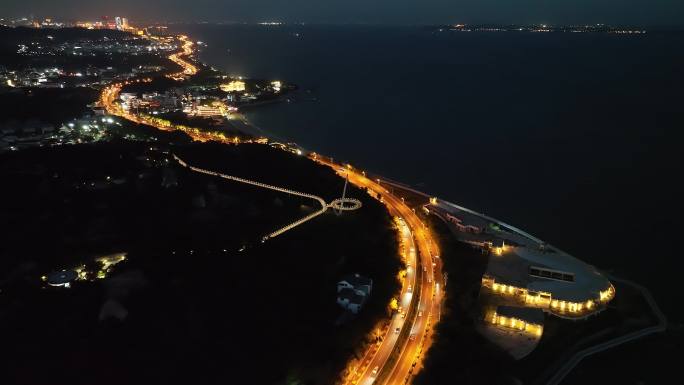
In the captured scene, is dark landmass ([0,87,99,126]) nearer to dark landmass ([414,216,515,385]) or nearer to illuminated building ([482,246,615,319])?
dark landmass ([414,216,515,385])

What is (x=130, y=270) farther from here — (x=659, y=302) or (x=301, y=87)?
(x=301, y=87)

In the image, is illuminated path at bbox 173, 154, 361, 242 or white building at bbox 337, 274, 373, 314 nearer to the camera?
white building at bbox 337, 274, 373, 314

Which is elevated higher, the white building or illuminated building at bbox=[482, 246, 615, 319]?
illuminated building at bbox=[482, 246, 615, 319]

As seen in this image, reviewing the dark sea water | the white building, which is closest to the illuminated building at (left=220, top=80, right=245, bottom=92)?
the dark sea water

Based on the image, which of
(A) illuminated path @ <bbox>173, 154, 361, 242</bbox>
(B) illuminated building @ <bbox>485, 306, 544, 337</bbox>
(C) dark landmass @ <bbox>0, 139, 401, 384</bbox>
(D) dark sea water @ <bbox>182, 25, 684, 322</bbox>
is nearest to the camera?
(C) dark landmass @ <bbox>0, 139, 401, 384</bbox>

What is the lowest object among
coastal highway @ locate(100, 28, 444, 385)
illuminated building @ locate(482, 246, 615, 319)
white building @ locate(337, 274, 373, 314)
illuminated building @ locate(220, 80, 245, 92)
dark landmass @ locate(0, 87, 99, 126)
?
dark landmass @ locate(0, 87, 99, 126)

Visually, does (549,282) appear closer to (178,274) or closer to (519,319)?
(519,319)

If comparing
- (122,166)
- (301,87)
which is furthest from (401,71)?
(122,166)
